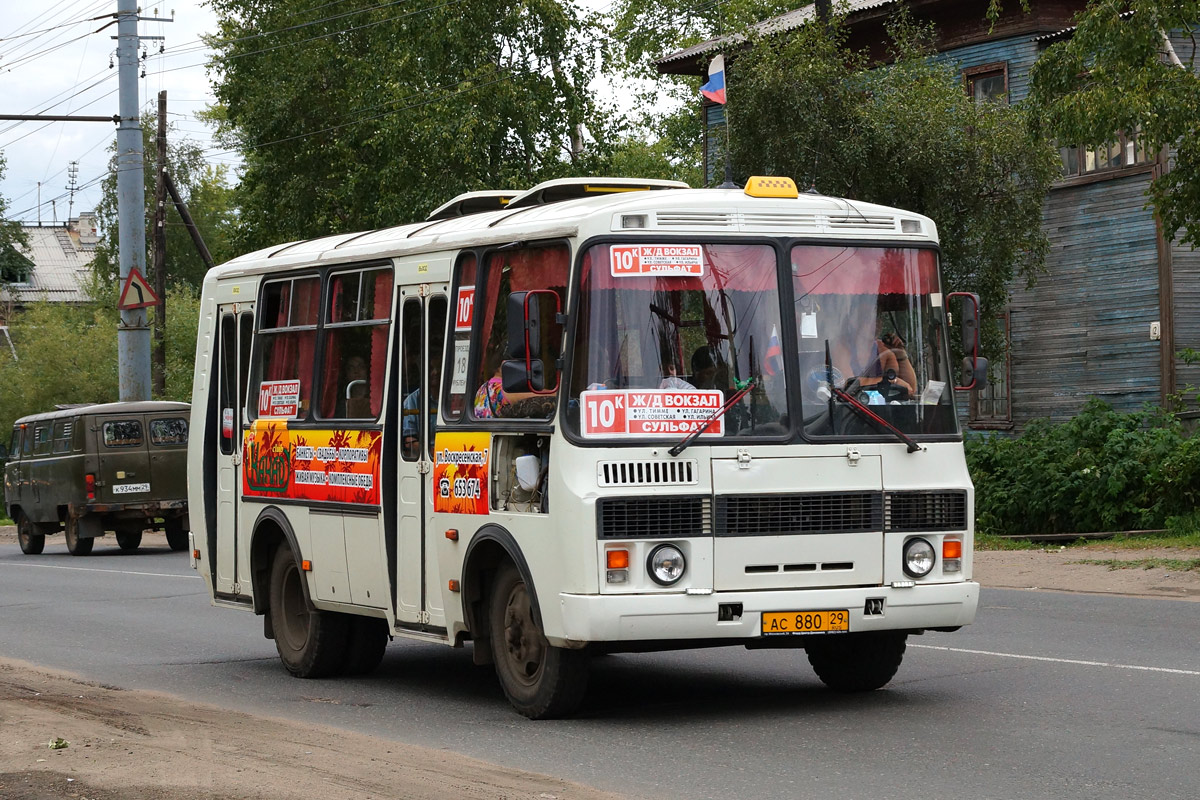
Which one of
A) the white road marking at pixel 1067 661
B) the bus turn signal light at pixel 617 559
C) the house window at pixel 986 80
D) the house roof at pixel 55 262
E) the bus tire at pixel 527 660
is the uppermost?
the house roof at pixel 55 262

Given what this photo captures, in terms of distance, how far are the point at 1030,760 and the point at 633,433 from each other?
251 centimetres

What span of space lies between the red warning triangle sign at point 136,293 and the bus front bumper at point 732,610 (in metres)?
20.7

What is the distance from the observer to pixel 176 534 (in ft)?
98.0

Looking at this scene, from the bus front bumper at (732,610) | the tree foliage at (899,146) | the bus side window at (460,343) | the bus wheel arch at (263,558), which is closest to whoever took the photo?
the bus front bumper at (732,610)

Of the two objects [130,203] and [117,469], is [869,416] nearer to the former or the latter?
[117,469]

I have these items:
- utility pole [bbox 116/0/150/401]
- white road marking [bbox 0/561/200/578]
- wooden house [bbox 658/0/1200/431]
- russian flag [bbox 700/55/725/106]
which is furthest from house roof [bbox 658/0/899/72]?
white road marking [bbox 0/561/200/578]

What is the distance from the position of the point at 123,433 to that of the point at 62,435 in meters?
1.38

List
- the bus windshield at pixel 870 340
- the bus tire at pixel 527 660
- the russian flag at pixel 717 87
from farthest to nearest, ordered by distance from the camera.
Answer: the russian flag at pixel 717 87
the bus windshield at pixel 870 340
the bus tire at pixel 527 660

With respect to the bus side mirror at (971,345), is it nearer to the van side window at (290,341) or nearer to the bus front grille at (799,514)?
the bus front grille at (799,514)

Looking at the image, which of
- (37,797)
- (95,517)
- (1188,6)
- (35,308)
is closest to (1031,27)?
(1188,6)

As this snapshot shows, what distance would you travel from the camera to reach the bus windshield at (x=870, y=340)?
944 centimetres

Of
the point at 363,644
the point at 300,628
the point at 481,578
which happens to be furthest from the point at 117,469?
the point at 481,578

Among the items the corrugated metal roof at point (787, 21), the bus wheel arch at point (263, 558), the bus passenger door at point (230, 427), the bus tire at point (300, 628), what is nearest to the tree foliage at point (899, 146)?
the corrugated metal roof at point (787, 21)

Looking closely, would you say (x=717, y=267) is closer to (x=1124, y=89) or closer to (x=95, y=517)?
(x=1124, y=89)
